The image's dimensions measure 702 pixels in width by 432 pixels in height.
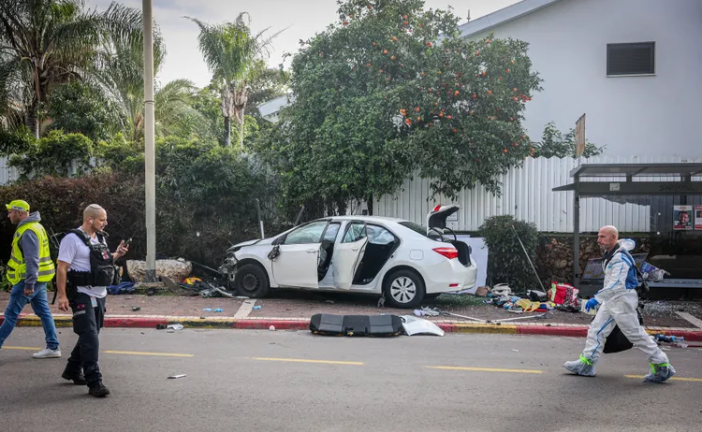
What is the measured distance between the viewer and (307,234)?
10938 mm

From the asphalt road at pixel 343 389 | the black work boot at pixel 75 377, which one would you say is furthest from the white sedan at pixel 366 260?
the black work boot at pixel 75 377

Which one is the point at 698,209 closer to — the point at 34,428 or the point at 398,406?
the point at 398,406

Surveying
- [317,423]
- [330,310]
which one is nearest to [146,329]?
[330,310]

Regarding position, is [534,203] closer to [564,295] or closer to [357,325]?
[564,295]

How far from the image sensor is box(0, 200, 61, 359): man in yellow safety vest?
22.0 ft

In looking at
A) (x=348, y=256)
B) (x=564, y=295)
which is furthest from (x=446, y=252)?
(x=564, y=295)

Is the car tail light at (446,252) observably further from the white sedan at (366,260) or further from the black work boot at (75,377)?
the black work boot at (75,377)

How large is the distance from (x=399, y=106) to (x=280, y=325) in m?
5.41

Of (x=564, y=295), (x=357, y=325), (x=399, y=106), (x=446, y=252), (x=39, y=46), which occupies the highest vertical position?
(x=39, y=46)

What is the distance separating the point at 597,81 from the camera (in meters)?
17.7

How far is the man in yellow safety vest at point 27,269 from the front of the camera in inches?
264

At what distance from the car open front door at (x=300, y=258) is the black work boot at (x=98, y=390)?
5.31m

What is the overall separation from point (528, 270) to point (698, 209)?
Answer: 3519mm

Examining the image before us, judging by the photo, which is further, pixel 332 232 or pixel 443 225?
pixel 443 225
